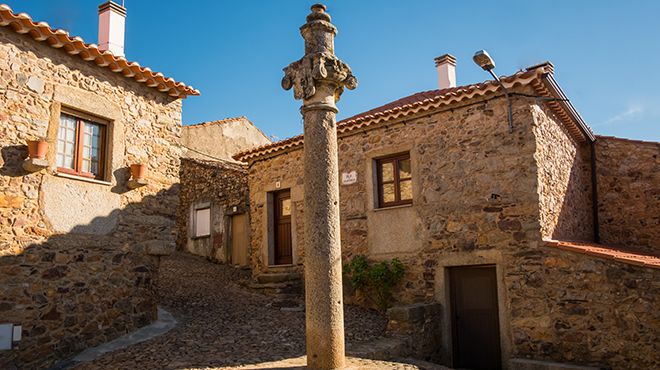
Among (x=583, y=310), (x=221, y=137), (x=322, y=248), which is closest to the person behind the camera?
(x=322, y=248)

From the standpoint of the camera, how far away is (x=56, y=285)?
6.62 meters

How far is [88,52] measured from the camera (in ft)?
23.2

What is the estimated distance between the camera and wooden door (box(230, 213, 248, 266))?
14219mm

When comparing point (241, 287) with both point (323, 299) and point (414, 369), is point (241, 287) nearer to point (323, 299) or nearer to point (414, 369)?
point (414, 369)

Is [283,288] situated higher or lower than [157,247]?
lower

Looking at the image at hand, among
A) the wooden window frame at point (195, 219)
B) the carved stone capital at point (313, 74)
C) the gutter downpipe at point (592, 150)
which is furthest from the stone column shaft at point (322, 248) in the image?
the wooden window frame at point (195, 219)

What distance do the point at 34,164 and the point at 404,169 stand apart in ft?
19.1

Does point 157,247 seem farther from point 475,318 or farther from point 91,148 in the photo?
point 475,318

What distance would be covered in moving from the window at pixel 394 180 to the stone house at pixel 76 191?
3630 millimetres

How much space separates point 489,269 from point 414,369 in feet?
8.67

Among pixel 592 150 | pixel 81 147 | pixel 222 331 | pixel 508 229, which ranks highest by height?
pixel 592 150

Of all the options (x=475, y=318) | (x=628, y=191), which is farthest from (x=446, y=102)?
(x=628, y=191)

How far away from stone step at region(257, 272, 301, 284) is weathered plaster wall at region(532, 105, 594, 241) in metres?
5.02

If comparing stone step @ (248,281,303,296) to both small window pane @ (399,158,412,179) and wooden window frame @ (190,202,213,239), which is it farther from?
wooden window frame @ (190,202,213,239)
